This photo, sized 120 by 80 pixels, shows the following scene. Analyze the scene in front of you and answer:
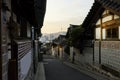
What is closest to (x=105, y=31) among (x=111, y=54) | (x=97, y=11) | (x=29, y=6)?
Answer: (x=97, y=11)

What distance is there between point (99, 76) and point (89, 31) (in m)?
6.57

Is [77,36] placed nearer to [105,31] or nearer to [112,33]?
[105,31]

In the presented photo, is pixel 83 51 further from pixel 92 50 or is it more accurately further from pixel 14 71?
pixel 14 71

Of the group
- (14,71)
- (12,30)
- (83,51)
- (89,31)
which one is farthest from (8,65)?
(83,51)

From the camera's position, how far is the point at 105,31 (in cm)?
2120

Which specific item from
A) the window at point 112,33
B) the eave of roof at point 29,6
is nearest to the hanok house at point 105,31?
the window at point 112,33

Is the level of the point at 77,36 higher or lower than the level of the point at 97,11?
lower

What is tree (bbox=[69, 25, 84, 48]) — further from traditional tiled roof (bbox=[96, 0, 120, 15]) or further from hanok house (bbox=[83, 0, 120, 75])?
traditional tiled roof (bbox=[96, 0, 120, 15])

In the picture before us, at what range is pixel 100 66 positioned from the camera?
22.3m

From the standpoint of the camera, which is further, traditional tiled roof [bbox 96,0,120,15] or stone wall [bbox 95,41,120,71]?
stone wall [bbox 95,41,120,71]

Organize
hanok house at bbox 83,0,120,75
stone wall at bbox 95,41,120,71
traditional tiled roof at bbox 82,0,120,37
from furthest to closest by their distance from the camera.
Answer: stone wall at bbox 95,41,120,71 → hanok house at bbox 83,0,120,75 → traditional tiled roof at bbox 82,0,120,37

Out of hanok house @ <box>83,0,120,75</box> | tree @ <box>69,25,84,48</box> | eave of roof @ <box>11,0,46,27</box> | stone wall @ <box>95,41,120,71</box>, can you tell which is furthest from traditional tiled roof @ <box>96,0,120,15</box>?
eave of roof @ <box>11,0,46,27</box>

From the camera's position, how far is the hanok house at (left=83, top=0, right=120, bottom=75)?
18.2 meters

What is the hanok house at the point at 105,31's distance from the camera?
18.2m
